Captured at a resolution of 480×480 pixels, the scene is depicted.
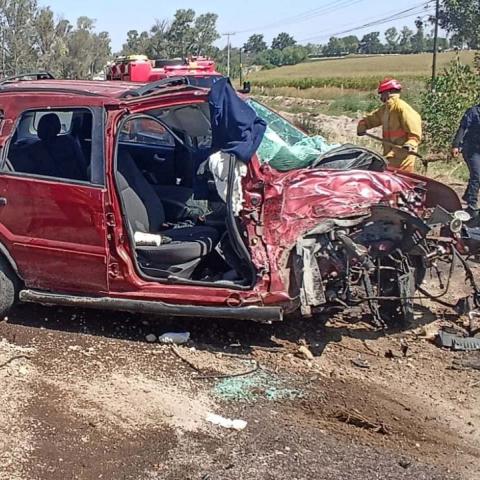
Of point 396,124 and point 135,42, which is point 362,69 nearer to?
point 135,42

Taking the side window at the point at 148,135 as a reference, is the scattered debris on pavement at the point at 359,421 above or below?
below

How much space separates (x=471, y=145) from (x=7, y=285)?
22.5 ft

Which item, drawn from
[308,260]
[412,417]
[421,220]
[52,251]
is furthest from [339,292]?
[52,251]

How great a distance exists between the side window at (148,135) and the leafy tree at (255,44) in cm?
13772

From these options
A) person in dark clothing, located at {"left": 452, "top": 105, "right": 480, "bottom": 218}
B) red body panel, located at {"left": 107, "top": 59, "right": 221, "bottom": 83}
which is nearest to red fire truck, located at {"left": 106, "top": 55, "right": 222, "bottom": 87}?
red body panel, located at {"left": 107, "top": 59, "right": 221, "bottom": 83}

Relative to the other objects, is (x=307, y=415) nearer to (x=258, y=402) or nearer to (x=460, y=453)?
(x=258, y=402)

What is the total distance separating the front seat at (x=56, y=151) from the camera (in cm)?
545

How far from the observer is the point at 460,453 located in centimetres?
406

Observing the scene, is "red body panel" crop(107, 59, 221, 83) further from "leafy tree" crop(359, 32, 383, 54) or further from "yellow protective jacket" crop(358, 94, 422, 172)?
"leafy tree" crop(359, 32, 383, 54)

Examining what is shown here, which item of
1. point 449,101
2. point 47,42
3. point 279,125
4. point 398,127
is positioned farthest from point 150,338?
point 47,42

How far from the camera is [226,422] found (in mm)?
4312

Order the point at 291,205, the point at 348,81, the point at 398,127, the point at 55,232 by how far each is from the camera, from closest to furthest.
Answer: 1. the point at 291,205
2. the point at 55,232
3. the point at 398,127
4. the point at 348,81

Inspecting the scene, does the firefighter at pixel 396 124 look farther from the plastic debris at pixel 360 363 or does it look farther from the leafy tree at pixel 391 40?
the leafy tree at pixel 391 40

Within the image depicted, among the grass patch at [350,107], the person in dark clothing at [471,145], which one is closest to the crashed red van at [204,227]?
the person in dark clothing at [471,145]
